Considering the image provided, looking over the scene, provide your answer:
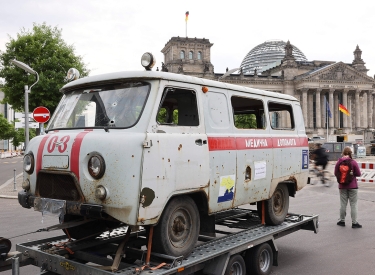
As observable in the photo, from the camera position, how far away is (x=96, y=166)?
15.4 feet

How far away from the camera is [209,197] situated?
18.2 ft

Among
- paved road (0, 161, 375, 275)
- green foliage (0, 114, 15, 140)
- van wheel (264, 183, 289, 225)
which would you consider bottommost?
paved road (0, 161, 375, 275)

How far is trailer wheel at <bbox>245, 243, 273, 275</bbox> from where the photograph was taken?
6.23 m

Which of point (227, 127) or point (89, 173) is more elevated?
point (227, 127)

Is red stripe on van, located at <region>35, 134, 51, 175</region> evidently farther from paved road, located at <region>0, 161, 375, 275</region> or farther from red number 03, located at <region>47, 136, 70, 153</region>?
paved road, located at <region>0, 161, 375, 275</region>

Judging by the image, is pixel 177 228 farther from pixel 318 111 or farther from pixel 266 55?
pixel 266 55

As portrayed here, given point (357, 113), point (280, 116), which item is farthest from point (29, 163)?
point (357, 113)

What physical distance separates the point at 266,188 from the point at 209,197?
1692 millimetres

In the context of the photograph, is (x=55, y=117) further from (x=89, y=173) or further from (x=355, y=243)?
(x=355, y=243)

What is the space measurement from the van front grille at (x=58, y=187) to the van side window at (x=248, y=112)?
2.66 meters

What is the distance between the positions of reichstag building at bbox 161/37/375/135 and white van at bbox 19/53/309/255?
282 ft

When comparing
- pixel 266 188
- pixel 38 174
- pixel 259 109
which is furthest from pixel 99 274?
pixel 259 109

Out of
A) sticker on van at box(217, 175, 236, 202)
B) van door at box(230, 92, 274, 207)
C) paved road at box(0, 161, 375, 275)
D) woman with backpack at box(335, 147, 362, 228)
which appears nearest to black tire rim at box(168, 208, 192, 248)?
sticker on van at box(217, 175, 236, 202)

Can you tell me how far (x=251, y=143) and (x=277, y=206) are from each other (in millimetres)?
1786
